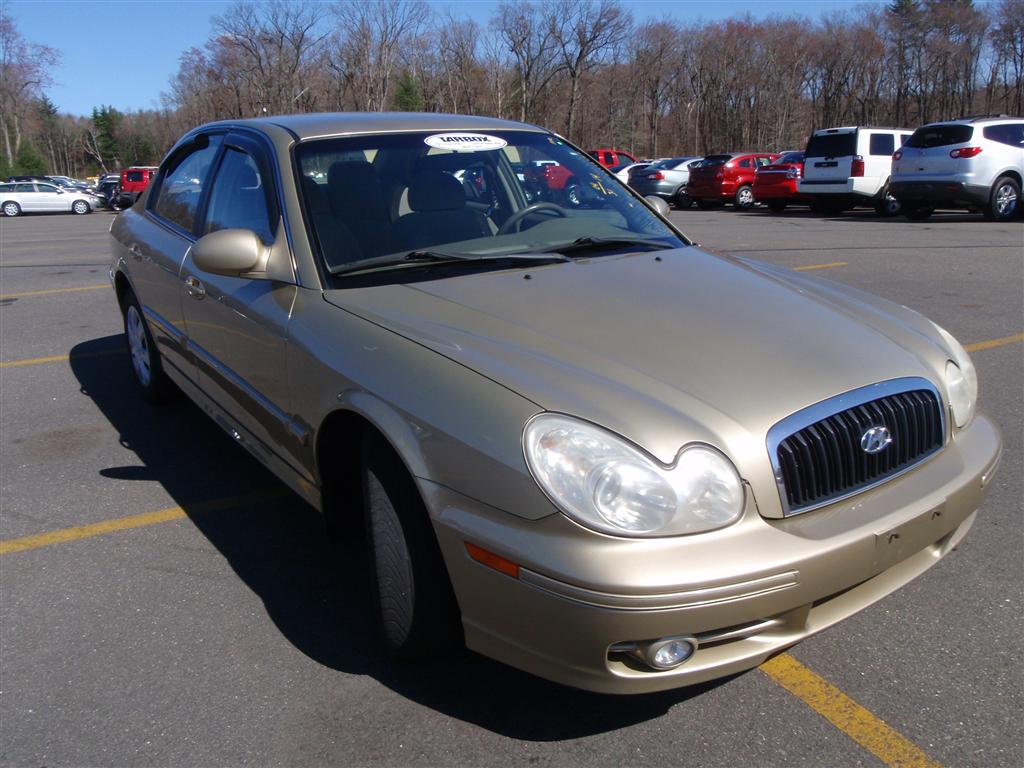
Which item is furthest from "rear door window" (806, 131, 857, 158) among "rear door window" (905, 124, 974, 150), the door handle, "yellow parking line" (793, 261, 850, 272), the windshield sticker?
the door handle

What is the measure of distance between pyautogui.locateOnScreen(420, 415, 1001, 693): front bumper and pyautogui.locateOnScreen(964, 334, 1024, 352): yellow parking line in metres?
4.45

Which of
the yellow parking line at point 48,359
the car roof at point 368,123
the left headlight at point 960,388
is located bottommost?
the yellow parking line at point 48,359

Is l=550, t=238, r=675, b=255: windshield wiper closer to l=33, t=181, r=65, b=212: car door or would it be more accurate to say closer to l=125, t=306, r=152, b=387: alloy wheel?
l=125, t=306, r=152, b=387: alloy wheel

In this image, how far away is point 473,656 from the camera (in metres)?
2.77

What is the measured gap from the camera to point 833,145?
19.2 metres

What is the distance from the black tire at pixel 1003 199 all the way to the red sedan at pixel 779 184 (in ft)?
17.3

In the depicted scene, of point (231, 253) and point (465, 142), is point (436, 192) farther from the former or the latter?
point (231, 253)

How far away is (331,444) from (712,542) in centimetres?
136

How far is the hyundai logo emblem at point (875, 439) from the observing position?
7.66 feet

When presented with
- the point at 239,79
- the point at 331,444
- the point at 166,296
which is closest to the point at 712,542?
the point at 331,444

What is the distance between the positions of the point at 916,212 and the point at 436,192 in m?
16.2

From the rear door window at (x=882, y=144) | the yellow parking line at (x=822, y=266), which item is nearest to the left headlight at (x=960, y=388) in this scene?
the yellow parking line at (x=822, y=266)

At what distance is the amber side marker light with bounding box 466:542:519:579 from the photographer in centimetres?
209

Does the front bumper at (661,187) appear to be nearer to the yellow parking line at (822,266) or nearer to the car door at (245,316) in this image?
the yellow parking line at (822,266)
